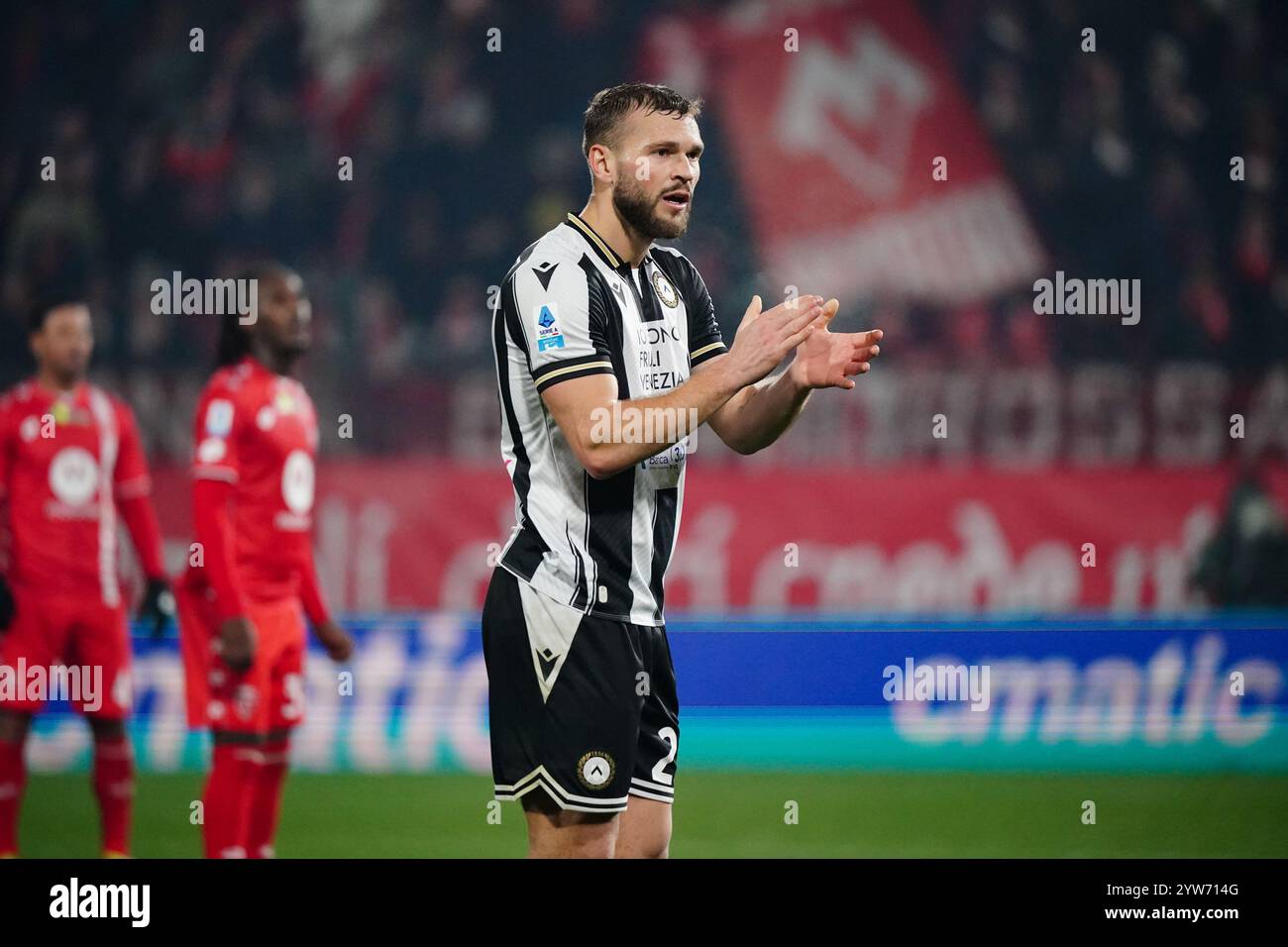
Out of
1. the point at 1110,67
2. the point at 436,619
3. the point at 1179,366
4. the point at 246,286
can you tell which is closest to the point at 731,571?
the point at 436,619

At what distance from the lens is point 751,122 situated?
1170 cm

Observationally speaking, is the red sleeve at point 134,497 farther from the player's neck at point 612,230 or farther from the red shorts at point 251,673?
the player's neck at point 612,230

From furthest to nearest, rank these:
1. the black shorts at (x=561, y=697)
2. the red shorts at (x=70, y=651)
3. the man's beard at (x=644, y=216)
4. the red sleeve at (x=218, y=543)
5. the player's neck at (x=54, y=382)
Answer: the player's neck at (x=54, y=382) → the red shorts at (x=70, y=651) → the red sleeve at (x=218, y=543) → the man's beard at (x=644, y=216) → the black shorts at (x=561, y=697)

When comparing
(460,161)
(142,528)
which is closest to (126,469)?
(142,528)

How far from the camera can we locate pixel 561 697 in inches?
131

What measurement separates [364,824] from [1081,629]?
366cm

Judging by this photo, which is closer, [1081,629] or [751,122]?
[1081,629]

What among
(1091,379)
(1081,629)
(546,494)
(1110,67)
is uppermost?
(1110,67)

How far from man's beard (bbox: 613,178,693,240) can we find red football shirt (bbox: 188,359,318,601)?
88.3 inches

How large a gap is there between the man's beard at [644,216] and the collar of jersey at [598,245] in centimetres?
7

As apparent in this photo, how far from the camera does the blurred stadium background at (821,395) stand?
763cm

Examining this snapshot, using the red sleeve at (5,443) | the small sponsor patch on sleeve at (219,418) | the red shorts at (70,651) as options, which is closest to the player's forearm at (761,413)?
the small sponsor patch on sleeve at (219,418)
